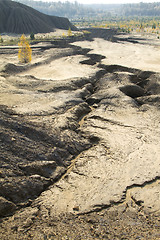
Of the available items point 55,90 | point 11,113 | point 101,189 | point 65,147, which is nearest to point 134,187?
point 101,189

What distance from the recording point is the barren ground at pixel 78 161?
912 cm

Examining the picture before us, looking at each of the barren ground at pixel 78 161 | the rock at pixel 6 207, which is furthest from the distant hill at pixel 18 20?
the rock at pixel 6 207

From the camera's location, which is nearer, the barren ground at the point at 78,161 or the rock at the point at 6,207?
the barren ground at the point at 78,161

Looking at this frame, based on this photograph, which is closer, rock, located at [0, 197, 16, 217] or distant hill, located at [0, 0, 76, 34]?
rock, located at [0, 197, 16, 217]

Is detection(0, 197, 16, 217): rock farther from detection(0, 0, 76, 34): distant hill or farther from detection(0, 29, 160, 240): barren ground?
detection(0, 0, 76, 34): distant hill

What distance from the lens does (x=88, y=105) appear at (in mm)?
20984

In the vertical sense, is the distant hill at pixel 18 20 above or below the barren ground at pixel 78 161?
above

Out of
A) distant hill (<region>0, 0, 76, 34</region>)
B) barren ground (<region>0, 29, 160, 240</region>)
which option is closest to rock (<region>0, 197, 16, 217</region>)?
barren ground (<region>0, 29, 160, 240</region>)

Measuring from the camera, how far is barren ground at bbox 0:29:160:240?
9.12 m

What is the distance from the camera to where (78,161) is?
531 inches

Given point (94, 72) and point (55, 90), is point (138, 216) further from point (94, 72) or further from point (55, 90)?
point (94, 72)

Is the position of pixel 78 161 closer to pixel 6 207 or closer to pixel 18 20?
pixel 6 207

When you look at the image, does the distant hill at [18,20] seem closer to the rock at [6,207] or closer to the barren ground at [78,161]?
the barren ground at [78,161]

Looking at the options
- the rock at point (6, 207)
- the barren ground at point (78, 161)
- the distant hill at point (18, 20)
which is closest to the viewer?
the barren ground at point (78, 161)
